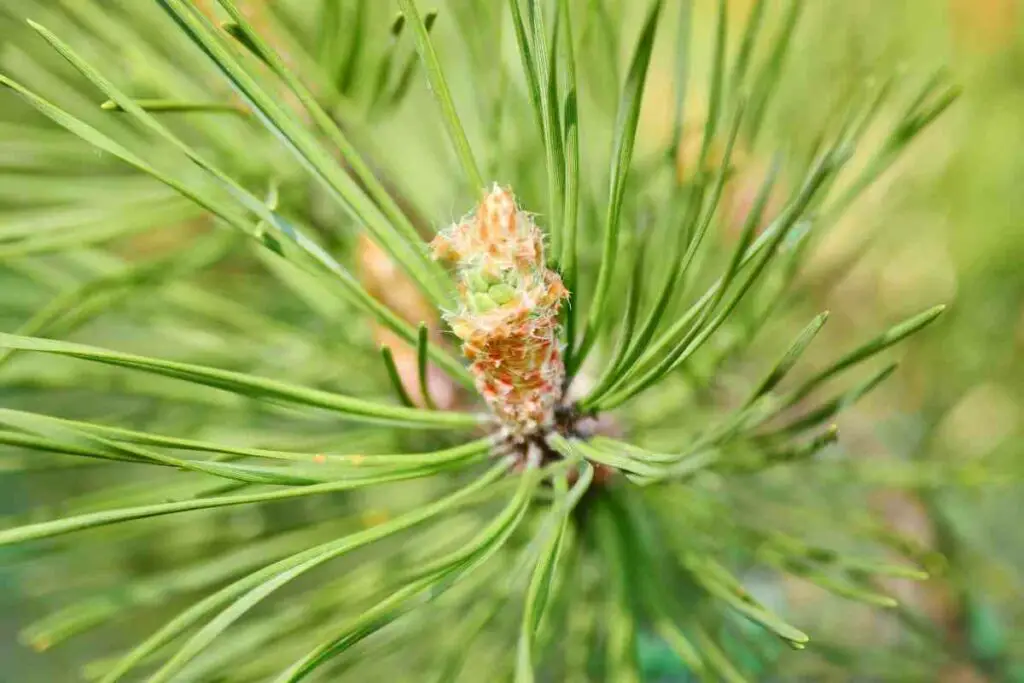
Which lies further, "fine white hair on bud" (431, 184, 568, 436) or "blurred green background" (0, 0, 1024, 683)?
"blurred green background" (0, 0, 1024, 683)

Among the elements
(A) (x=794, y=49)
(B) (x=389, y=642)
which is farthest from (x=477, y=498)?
(A) (x=794, y=49)

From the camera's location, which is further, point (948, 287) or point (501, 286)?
point (948, 287)

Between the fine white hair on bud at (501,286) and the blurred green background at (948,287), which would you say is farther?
the blurred green background at (948,287)

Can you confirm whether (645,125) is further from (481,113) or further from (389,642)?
(389,642)

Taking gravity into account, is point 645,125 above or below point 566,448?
above
